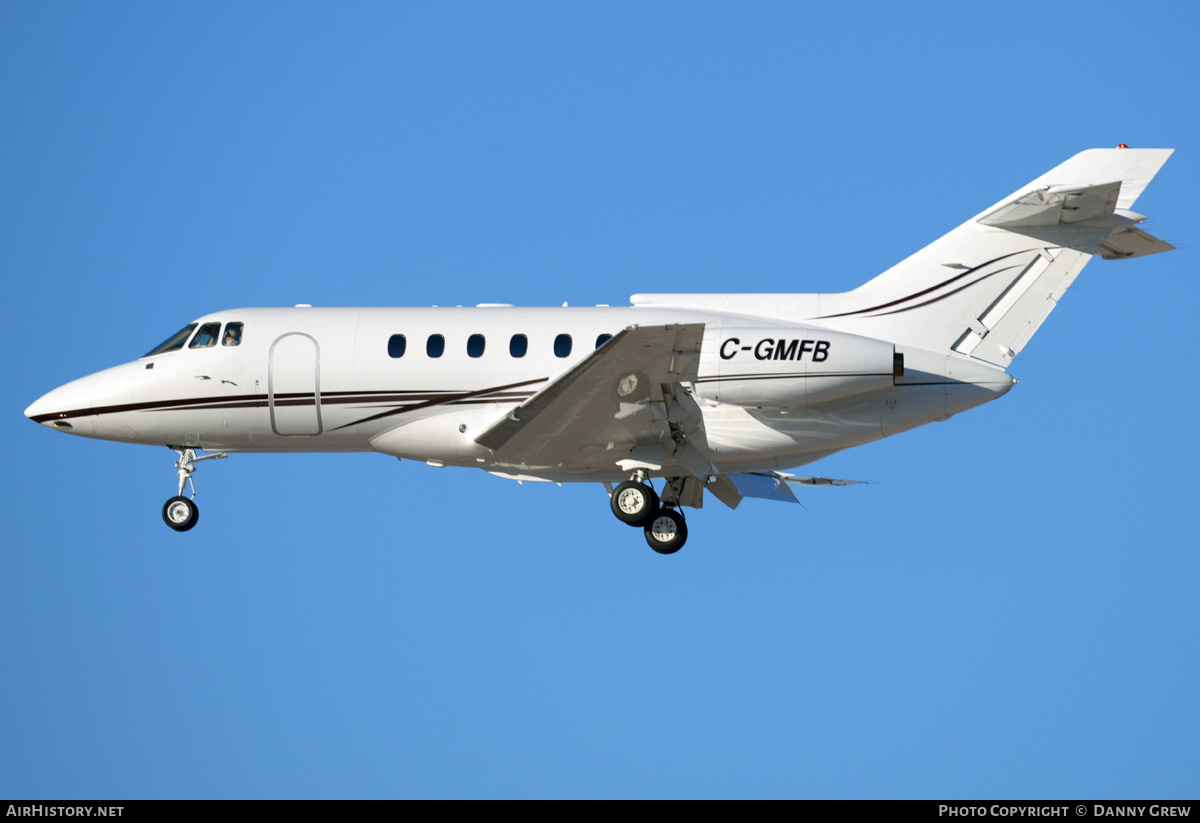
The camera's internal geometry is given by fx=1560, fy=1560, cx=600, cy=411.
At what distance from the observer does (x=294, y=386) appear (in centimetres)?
2497

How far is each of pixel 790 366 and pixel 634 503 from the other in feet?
11.1

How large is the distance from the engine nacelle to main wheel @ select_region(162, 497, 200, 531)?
8992mm

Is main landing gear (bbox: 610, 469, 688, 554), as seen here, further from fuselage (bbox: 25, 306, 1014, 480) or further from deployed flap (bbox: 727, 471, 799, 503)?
deployed flap (bbox: 727, 471, 799, 503)

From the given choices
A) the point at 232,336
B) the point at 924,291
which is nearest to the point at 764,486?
the point at 924,291

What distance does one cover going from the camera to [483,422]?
2434 cm

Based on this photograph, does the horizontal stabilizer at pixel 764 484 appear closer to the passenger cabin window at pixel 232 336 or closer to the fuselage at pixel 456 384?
the fuselage at pixel 456 384

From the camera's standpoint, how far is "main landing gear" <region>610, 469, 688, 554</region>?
24.2 meters

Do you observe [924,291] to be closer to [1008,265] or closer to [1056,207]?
[1008,265]

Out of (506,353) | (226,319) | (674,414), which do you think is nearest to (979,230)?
(674,414)

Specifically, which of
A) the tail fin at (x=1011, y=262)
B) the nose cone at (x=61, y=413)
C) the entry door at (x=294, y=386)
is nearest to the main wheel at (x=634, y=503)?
the tail fin at (x=1011, y=262)

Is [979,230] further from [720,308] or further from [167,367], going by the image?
[167,367]

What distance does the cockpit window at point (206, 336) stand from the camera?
25.6 meters

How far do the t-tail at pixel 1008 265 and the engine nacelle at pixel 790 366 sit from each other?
1840 mm
